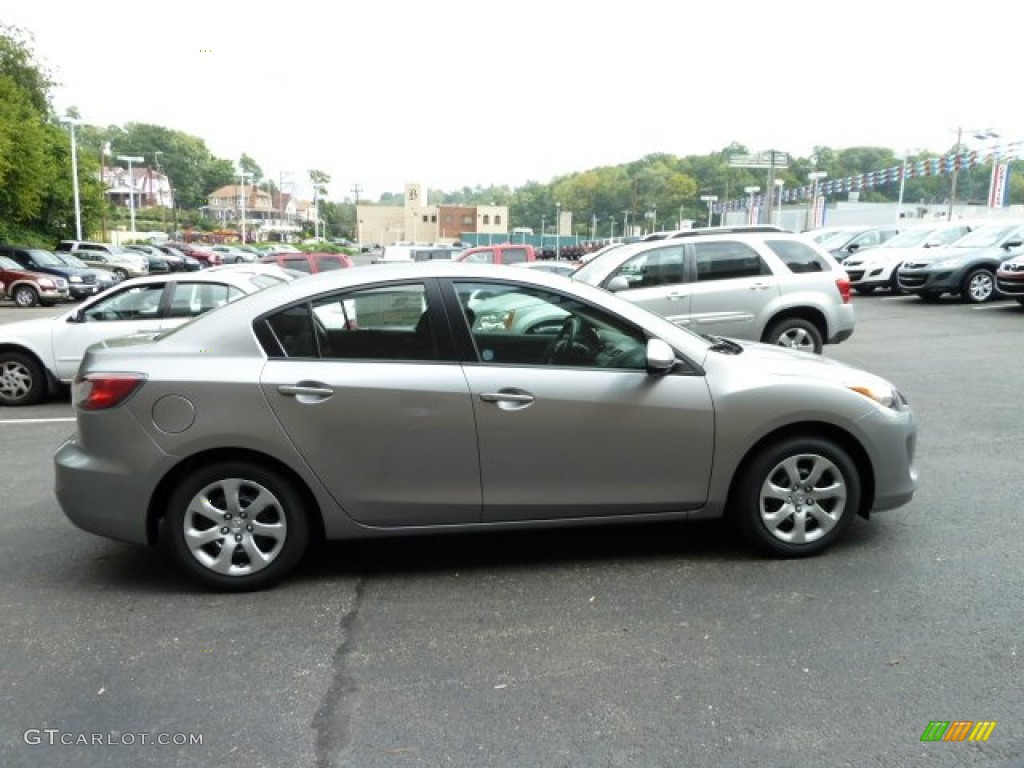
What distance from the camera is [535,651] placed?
341 centimetres

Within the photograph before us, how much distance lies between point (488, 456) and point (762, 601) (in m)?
1.48

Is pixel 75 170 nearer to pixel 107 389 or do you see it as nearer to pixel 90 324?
pixel 90 324

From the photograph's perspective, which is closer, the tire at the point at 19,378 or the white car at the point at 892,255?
the tire at the point at 19,378

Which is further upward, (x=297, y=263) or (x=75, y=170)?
(x=75, y=170)

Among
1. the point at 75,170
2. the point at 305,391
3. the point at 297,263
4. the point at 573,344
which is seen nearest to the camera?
the point at 305,391

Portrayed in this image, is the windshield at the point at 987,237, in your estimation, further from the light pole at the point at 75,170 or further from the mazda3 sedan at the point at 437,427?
the light pole at the point at 75,170

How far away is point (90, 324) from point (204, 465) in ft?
19.1

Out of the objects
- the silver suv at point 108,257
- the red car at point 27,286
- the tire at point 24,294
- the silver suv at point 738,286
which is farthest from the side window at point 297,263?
the silver suv at point 108,257

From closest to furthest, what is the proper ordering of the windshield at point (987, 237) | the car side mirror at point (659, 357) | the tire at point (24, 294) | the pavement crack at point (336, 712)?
the pavement crack at point (336, 712) → the car side mirror at point (659, 357) → the windshield at point (987, 237) → the tire at point (24, 294)

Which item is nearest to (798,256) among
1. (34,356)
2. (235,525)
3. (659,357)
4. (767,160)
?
(659,357)

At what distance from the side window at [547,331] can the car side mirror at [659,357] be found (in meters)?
0.09

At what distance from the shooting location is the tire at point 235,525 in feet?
12.8

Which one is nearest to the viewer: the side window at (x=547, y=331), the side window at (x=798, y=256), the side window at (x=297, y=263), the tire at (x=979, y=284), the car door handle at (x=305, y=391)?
the car door handle at (x=305, y=391)

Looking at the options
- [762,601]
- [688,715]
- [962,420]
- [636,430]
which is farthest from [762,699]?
[962,420]
